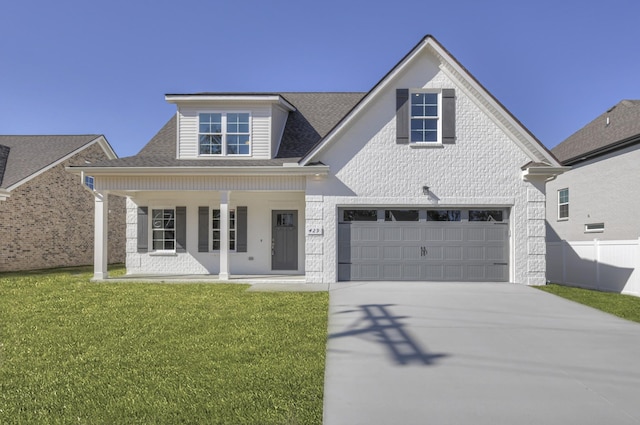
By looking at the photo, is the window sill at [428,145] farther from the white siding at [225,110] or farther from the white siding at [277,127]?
the white siding at [225,110]

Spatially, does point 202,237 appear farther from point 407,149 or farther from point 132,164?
point 407,149

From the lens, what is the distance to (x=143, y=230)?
17000 mm

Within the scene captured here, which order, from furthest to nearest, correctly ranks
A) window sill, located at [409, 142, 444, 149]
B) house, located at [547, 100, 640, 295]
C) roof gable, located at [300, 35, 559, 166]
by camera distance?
window sill, located at [409, 142, 444, 149] → house, located at [547, 100, 640, 295] → roof gable, located at [300, 35, 559, 166]

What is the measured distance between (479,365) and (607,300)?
805 centimetres

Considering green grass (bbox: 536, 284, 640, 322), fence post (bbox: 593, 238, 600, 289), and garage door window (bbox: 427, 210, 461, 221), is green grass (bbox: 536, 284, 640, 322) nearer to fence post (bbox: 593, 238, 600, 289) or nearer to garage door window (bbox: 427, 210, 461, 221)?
fence post (bbox: 593, 238, 600, 289)

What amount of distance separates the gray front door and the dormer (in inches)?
89.6

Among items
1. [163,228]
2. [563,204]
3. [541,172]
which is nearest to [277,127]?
[163,228]

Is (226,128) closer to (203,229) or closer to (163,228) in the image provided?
(203,229)

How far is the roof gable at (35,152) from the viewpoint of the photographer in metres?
21.4

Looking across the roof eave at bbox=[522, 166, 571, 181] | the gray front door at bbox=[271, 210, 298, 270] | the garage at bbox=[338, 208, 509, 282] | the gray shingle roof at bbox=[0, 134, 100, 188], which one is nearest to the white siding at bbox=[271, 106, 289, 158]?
the gray front door at bbox=[271, 210, 298, 270]

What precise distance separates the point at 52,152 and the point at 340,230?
17.1 meters

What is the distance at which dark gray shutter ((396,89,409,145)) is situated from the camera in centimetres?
1414

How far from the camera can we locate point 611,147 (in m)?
17.5

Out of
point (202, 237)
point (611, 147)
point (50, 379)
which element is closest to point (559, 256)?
point (611, 147)
